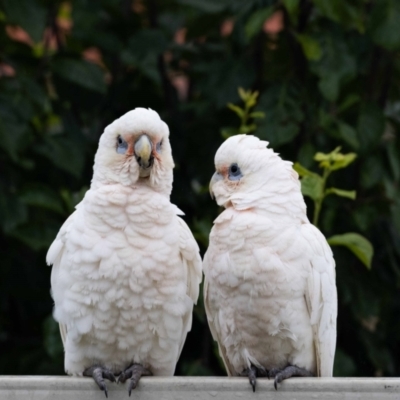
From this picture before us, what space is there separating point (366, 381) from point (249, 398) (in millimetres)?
338

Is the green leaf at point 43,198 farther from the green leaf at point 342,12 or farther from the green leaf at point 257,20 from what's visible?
the green leaf at point 342,12

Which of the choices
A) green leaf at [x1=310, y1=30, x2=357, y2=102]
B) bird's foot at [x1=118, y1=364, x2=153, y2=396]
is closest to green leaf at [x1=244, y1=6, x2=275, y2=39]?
green leaf at [x1=310, y1=30, x2=357, y2=102]

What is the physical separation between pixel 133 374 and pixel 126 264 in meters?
0.34

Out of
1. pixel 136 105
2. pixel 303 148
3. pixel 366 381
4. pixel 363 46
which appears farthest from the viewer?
pixel 136 105

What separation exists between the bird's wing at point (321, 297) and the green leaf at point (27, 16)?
65.1 inches

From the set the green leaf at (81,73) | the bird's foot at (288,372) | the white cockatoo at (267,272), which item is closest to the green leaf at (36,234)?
the green leaf at (81,73)

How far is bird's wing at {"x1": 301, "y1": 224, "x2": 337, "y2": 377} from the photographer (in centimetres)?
287

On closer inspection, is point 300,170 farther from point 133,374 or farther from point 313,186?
point 133,374

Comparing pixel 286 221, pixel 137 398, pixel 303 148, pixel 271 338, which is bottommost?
pixel 137 398

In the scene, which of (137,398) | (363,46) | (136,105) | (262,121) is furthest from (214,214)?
(137,398)

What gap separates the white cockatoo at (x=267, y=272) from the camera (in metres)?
2.82

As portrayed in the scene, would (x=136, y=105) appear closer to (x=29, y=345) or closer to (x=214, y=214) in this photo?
(x=214, y=214)

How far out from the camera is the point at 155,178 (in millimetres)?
2943

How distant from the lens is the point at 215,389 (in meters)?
2.54
